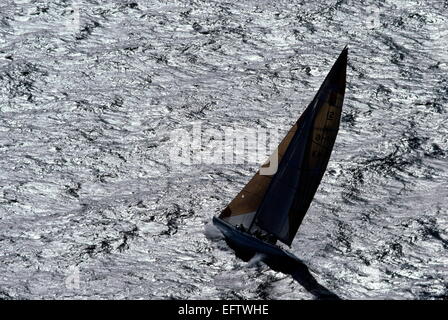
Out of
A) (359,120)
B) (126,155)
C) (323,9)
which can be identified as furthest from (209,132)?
(323,9)

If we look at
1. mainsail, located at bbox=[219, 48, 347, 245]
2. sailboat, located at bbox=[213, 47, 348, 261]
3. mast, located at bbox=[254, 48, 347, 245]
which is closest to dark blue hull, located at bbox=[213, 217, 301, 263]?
sailboat, located at bbox=[213, 47, 348, 261]

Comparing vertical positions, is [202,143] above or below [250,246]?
below

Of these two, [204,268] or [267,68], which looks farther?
[267,68]

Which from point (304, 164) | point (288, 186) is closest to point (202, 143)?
point (288, 186)

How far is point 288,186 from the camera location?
40719 millimetres

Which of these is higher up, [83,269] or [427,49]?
[427,49]

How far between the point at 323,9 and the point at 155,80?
13.2 meters

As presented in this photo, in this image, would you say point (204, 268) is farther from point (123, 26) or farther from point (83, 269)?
point (123, 26)

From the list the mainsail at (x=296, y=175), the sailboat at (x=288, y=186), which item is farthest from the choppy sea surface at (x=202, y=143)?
the mainsail at (x=296, y=175)

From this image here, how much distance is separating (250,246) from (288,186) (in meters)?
3.11

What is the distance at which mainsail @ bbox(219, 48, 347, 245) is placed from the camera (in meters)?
38.7

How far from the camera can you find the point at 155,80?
5556cm

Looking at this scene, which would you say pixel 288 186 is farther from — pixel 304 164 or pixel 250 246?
pixel 250 246

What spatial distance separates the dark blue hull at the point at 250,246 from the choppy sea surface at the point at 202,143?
24.9 inches
